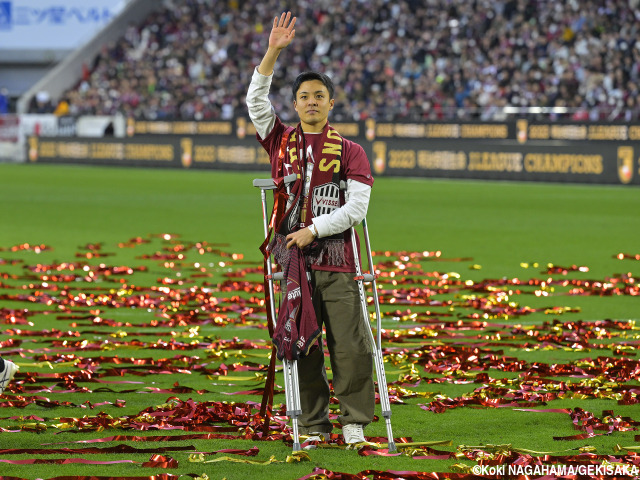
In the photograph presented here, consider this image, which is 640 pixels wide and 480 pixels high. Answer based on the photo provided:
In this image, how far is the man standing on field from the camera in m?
5.71

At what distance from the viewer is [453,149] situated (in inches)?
1281

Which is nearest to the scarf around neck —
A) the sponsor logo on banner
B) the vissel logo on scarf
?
the vissel logo on scarf

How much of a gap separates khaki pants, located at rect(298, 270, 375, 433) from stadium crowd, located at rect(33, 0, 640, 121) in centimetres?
2694

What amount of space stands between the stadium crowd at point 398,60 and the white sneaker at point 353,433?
27058 millimetres

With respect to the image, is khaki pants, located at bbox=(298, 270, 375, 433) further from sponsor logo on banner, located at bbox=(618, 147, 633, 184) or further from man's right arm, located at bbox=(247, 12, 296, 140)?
sponsor logo on banner, located at bbox=(618, 147, 633, 184)

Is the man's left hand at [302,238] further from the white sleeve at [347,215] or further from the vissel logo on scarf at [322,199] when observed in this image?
the vissel logo on scarf at [322,199]

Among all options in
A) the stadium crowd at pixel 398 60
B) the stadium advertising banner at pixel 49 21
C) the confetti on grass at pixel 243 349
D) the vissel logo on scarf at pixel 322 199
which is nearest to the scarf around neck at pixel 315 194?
the vissel logo on scarf at pixel 322 199

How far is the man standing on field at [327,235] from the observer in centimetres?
571

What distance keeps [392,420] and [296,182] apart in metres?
1.51

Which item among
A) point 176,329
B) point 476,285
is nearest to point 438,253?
point 476,285

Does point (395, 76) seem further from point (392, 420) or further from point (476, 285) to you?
point (392, 420)

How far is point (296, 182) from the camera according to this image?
18.9 feet

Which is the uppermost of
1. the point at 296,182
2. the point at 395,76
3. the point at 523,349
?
the point at 395,76

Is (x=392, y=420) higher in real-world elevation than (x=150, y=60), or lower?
lower
